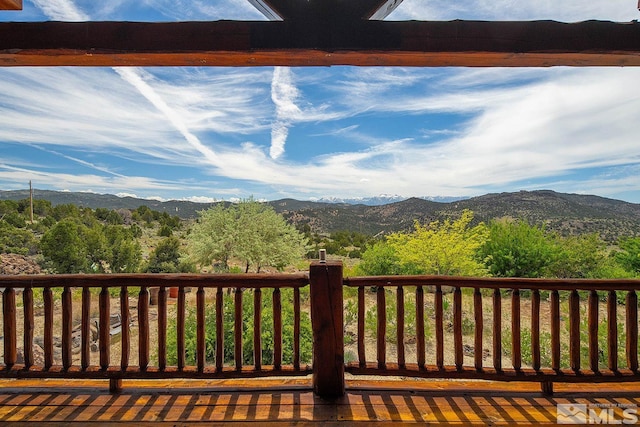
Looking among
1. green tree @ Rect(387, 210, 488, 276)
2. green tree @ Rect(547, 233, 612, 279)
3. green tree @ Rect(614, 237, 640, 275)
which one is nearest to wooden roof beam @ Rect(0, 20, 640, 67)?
green tree @ Rect(387, 210, 488, 276)

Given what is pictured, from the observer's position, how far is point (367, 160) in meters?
42.7

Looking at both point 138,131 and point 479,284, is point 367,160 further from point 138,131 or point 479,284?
point 479,284

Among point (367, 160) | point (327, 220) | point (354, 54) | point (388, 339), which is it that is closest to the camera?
point (354, 54)

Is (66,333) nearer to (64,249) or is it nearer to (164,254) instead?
(164,254)

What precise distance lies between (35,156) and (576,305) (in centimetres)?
6239

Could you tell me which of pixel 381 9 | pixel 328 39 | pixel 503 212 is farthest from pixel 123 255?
pixel 503 212

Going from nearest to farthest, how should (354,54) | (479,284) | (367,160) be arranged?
(354,54) < (479,284) < (367,160)

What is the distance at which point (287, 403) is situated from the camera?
2.13m

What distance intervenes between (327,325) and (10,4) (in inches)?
105

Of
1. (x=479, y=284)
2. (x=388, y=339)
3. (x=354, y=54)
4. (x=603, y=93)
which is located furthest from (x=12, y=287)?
(x=603, y=93)

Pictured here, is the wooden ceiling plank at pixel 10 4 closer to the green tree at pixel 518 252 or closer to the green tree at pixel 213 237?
the green tree at pixel 213 237

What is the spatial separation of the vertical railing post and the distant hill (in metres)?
13.2

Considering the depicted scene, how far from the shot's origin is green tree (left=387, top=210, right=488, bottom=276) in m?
8.84

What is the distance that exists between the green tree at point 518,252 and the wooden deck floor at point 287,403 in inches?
297
